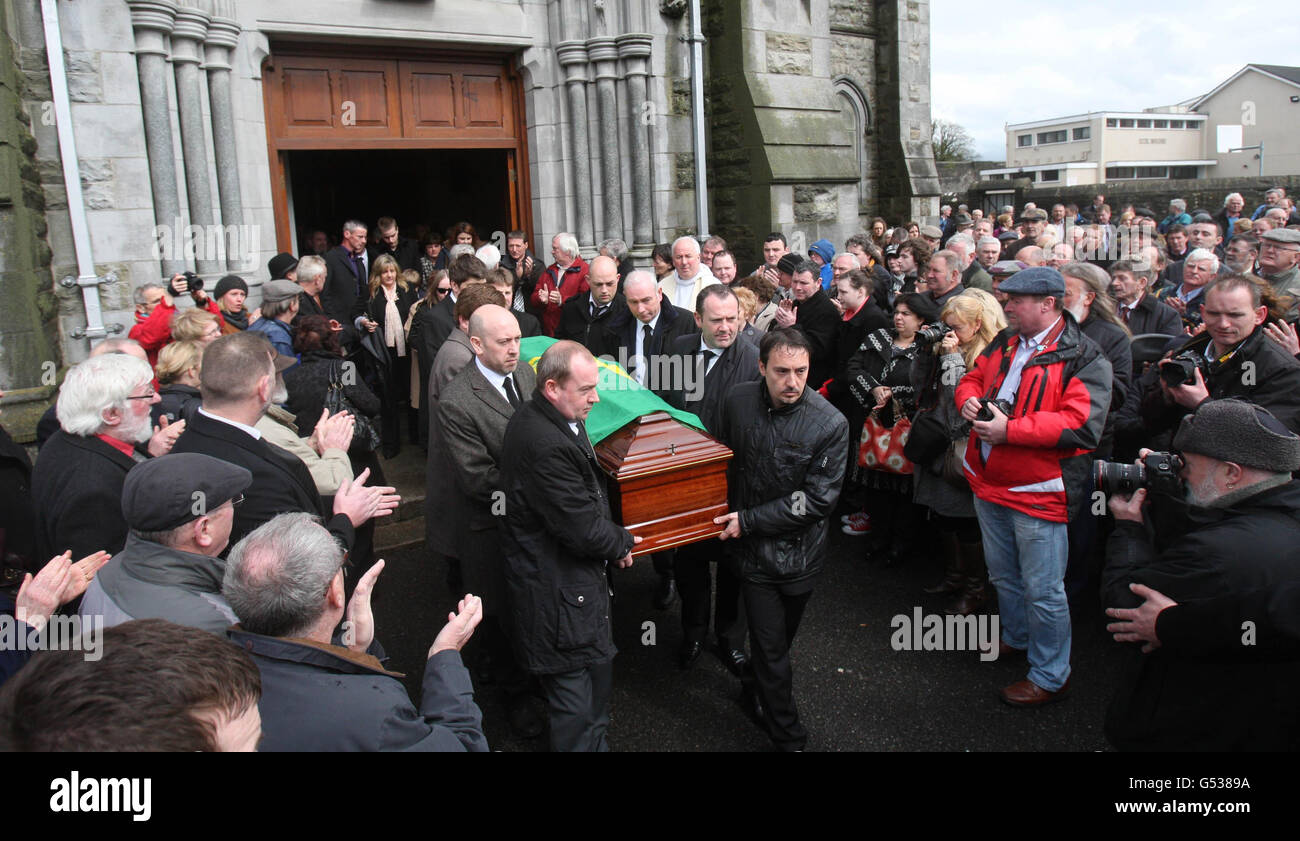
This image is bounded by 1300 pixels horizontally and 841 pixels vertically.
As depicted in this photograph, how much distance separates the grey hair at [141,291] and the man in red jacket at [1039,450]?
577 centimetres

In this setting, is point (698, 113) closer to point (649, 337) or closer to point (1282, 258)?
point (649, 337)

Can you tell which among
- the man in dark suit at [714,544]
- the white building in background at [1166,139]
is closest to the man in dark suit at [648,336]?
the man in dark suit at [714,544]

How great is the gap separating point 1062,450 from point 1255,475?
1424 millimetres

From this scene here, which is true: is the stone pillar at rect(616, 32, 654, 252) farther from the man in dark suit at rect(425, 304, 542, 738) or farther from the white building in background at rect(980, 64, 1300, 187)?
the white building in background at rect(980, 64, 1300, 187)

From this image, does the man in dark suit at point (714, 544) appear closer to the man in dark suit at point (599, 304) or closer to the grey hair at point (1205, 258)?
the man in dark suit at point (599, 304)

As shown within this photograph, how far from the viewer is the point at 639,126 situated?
8.75m

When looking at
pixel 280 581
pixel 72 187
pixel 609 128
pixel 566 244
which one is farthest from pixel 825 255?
pixel 280 581

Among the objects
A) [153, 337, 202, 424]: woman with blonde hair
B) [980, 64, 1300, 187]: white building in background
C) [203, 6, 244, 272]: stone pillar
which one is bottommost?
[153, 337, 202, 424]: woman with blonde hair

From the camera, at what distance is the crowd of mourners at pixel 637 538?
2.05m

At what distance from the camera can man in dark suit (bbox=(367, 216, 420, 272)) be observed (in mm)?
8508

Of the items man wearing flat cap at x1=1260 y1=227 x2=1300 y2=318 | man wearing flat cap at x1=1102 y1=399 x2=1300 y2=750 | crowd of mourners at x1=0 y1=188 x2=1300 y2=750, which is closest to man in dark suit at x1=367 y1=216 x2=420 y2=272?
crowd of mourners at x1=0 y1=188 x2=1300 y2=750

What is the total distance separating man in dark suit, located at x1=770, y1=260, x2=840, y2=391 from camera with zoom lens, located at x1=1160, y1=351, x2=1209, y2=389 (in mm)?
2205
